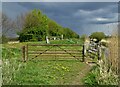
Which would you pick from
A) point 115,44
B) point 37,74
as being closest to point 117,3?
point 115,44

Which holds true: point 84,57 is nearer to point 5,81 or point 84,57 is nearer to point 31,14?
point 5,81

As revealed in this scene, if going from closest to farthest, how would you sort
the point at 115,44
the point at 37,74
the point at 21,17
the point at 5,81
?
1. the point at 5,81
2. the point at 37,74
3. the point at 115,44
4. the point at 21,17

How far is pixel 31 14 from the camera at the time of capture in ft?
157

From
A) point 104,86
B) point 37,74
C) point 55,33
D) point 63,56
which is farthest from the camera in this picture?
point 55,33

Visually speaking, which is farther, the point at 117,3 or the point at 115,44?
the point at 115,44

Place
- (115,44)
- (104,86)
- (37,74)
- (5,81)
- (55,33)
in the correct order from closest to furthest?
1. (5,81)
2. (104,86)
3. (37,74)
4. (115,44)
5. (55,33)

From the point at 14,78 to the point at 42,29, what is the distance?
35440mm

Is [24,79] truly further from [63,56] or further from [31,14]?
[31,14]

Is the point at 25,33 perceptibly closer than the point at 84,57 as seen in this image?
No

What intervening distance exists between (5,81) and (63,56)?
949 cm

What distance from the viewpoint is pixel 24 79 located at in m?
9.20

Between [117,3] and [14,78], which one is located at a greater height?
[117,3]

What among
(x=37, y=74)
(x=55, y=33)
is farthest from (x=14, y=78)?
(x=55, y=33)

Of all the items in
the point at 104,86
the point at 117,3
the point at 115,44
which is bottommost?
the point at 104,86
